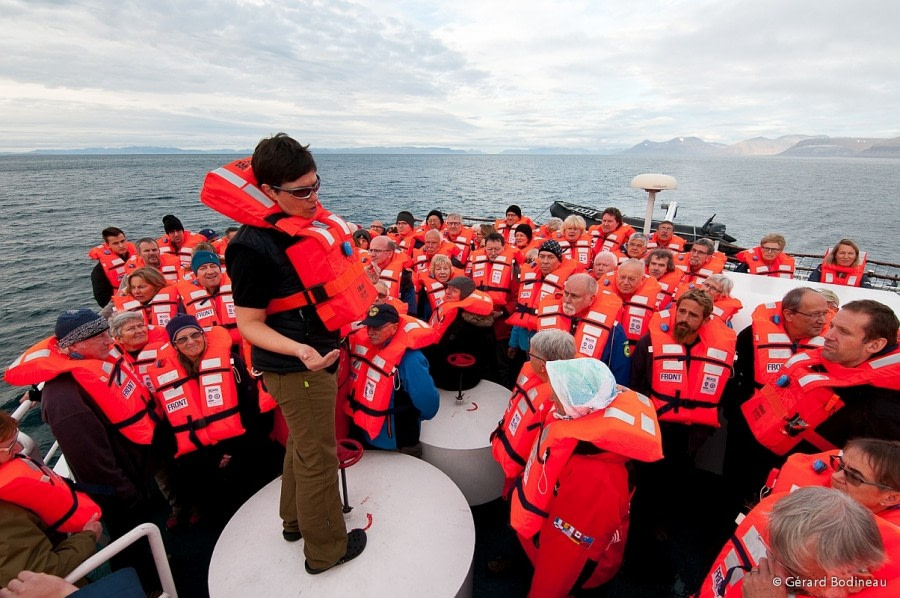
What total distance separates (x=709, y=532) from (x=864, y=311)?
78.9 inches

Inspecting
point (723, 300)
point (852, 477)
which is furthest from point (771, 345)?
point (852, 477)

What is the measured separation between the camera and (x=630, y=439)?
1.79m

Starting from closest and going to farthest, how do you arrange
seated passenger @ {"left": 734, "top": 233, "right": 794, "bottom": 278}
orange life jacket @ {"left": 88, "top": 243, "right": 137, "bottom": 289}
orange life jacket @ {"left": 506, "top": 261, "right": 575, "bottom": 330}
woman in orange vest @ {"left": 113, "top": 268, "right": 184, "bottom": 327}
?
woman in orange vest @ {"left": 113, "top": 268, "right": 184, "bottom": 327} < orange life jacket @ {"left": 506, "top": 261, "right": 575, "bottom": 330} < seated passenger @ {"left": 734, "top": 233, "right": 794, "bottom": 278} < orange life jacket @ {"left": 88, "top": 243, "right": 137, "bottom": 289}

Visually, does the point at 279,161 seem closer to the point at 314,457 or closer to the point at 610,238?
the point at 314,457

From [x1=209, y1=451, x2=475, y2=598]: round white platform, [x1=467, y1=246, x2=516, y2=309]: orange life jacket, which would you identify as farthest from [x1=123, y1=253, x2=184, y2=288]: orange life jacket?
[x1=209, y1=451, x2=475, y2=598]: round white platform

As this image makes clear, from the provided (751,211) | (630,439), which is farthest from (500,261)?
(751,211)

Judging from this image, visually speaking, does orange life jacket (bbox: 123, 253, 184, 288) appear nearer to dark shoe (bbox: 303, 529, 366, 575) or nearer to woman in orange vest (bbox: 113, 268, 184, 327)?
woman in orange vest (bbox: 113, 268, 184, 327)

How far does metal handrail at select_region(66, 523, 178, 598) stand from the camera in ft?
5.39

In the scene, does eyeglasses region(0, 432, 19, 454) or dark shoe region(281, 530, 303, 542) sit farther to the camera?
dark shoe region(281, 530, 303, 542)

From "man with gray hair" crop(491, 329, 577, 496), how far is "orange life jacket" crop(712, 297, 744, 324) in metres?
2.27

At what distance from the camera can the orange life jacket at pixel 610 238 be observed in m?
7.92

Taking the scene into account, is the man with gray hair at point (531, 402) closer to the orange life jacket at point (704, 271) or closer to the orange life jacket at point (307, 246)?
the orange life jacket at point (307, 246)

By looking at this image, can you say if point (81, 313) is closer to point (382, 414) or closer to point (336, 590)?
point (382, 414)

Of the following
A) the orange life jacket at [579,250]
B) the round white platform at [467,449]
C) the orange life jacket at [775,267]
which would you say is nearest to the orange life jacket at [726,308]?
the round white platform at [467,449]
